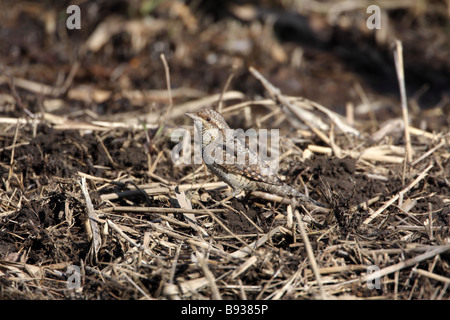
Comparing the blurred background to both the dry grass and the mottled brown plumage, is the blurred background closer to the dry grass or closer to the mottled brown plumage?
the dry grass

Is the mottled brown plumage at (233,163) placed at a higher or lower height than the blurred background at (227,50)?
lower

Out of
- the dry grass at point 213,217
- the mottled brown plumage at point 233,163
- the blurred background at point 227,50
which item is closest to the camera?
the dry grass at point 213,217

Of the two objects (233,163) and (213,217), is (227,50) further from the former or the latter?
(213,217)

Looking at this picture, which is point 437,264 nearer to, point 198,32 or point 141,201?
point 141,201

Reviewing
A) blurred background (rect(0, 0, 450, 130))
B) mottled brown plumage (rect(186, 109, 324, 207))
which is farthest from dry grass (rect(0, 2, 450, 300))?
blurred background (rect(0, 0, 450, 130))

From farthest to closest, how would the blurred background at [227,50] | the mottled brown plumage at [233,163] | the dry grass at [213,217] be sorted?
1. the blurred background at [227,50]
2. the mottled brown plumage at [233,163]
3. the dry grass at [213,217]

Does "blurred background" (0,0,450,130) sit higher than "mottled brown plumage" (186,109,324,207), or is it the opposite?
"blurred background" (0,0,450,130)

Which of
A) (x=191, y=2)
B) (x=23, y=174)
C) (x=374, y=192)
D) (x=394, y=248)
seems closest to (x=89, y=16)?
(x=191, y=2)

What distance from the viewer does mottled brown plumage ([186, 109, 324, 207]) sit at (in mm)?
4730

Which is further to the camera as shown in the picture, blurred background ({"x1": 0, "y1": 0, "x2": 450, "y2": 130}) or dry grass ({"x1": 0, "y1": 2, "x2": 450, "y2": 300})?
blurred background ({"x1": 0, "y1": 0, "x2": 450, "y2": 130})

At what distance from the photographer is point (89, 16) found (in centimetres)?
935

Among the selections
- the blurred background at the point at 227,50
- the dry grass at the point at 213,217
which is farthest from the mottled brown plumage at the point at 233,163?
the blurred background at the point at 227,50

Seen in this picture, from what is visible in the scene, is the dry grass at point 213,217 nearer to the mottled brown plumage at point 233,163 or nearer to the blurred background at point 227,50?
the mottled brown plumage at point 233,163

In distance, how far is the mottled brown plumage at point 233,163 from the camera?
473 cm
